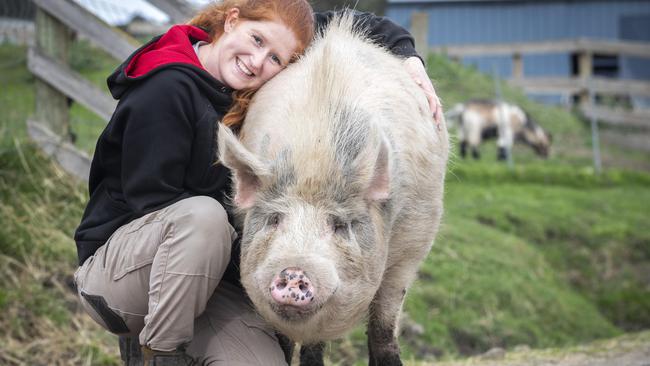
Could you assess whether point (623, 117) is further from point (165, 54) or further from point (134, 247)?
point (134, 247)

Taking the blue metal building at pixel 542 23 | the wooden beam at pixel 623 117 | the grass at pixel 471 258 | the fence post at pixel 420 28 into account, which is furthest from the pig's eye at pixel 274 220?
the blue metal building at pixel 542 23

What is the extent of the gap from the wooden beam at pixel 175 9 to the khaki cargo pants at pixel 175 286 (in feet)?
7.35

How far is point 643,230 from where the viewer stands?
9.17 metres

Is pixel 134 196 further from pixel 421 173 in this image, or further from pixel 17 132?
pixel 17 132

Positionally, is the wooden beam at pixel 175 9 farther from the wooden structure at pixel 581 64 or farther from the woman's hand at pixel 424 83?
the wooden structure at pixel 581 64

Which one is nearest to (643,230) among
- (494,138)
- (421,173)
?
(494,138)

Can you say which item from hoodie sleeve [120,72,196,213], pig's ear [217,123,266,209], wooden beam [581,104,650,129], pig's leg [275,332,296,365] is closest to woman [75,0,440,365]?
hoodie sleeve [120,72,196,213]

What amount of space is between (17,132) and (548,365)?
3.77 metres

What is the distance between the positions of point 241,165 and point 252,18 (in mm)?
715

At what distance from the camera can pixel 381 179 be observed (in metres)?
3.11

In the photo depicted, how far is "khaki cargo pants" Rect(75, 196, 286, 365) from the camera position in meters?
3.02

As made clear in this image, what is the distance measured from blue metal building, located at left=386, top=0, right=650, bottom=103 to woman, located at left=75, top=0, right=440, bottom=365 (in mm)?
18317

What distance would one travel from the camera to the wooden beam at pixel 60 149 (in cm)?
539

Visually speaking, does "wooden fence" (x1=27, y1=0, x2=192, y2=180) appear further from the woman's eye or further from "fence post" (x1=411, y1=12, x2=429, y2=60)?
"fence post" (x1=411, y1=12, x2=429, y2=60)
